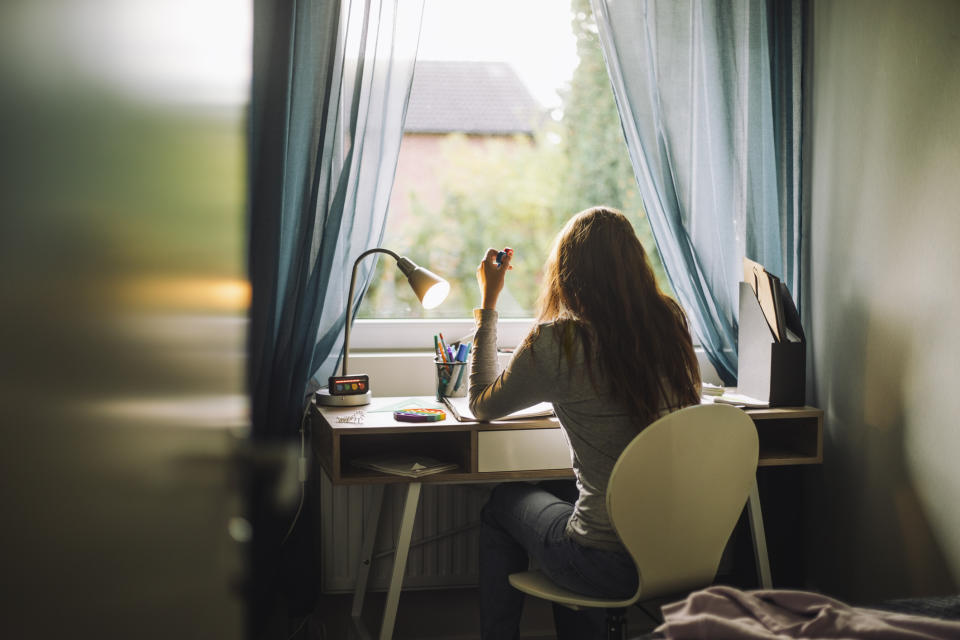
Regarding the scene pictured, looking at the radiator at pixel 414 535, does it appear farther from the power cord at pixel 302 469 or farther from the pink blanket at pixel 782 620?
the pink blanket at pixel 782 620

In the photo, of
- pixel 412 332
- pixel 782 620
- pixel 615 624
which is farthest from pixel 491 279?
pixel 782 620

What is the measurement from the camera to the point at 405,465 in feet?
5.74

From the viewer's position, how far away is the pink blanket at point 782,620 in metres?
0.87

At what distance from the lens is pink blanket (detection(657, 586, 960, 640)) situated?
0.87m

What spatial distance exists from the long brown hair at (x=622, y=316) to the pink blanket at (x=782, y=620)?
1.67 ft

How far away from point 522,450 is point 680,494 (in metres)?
0.48

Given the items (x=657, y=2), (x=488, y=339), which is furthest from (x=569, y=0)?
(x=488, y=339)

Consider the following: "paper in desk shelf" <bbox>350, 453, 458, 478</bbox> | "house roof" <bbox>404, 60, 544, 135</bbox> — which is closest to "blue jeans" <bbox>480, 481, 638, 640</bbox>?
"paper in desk shelf" <bbox>350, 453, 458, 478</bbox>

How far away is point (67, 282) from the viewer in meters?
0.30

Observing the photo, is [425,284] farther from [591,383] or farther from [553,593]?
[553,593]

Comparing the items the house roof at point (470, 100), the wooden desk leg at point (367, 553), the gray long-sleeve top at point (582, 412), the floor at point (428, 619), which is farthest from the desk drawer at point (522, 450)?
the house roof at point (470, 100)

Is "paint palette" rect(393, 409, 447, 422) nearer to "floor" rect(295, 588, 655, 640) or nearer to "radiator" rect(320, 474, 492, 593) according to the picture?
"radiator" rect(320, 474, 492, 593)

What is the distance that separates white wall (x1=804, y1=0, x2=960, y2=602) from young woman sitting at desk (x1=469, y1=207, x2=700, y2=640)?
0.62 metres

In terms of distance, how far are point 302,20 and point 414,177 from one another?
536mm
